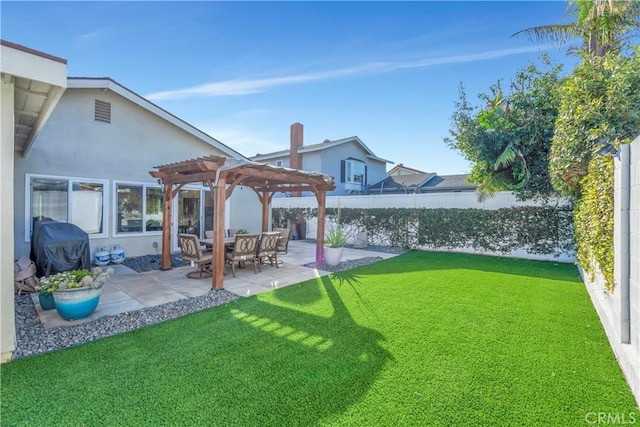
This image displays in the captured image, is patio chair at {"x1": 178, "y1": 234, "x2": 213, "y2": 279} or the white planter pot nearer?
patio chair at {"x1": 178, "y1": 234, "x2": 213, "y2": 279}

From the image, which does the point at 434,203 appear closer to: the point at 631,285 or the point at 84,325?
the point at 631,285

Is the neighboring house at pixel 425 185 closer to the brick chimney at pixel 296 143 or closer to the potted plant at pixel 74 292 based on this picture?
the brick chimney at pixel 296 143

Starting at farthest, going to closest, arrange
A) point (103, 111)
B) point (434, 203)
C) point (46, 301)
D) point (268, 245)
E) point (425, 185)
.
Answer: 1. point (425, 185)
2. point (434, 203)
3. point (103, 111)
4. point (268, 245)
5. point (46, 301)

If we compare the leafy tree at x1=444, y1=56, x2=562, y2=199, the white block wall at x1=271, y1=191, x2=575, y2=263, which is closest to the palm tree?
the leafy tree at x1=444, y1=56, x2=562, y2=199

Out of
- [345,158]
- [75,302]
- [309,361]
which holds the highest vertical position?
[345,158]

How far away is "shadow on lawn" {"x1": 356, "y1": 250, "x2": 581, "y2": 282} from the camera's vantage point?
Answer: 814 centimetres

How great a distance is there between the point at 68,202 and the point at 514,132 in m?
14.9

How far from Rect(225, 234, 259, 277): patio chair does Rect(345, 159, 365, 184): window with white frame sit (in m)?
14.4

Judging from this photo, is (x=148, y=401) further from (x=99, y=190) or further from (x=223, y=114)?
(x=223, y=114)

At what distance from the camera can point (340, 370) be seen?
3.28m

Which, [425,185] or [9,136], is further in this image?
[425,185]

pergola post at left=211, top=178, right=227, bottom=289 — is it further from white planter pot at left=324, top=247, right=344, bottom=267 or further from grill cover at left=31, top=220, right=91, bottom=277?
white planter pot at left=324, top=247, right=344, bottom=267

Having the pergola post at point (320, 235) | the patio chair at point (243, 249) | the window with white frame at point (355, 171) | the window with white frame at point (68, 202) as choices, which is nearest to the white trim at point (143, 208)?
the window with white frame at point (68, 202)

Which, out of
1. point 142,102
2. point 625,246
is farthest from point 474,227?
point 142,102
